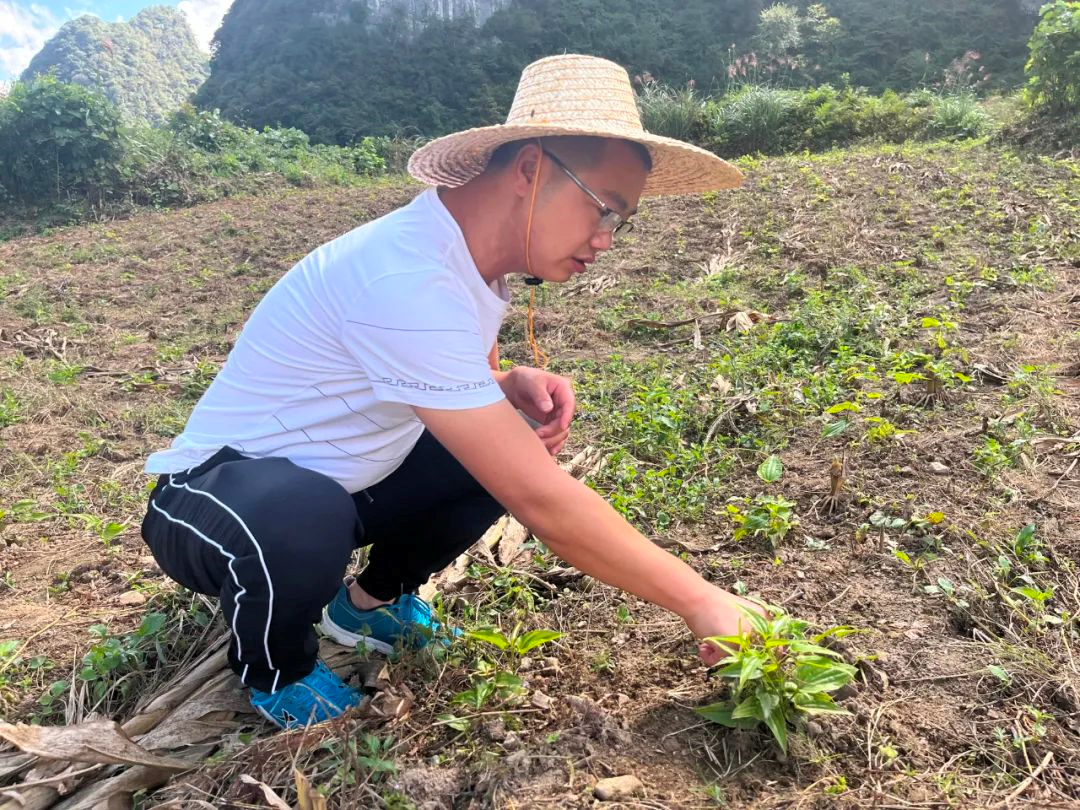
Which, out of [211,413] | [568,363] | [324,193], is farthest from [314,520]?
[324,193]

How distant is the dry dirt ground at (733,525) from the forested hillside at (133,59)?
108 ft

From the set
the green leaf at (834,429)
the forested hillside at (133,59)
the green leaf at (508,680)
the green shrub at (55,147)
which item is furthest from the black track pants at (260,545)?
the forested hillside at (133,59)

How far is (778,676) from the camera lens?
144 centimetres

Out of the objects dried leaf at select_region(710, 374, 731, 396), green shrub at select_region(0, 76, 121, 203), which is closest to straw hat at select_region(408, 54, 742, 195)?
dried leaf at select_region(710, 374, 731, 396)

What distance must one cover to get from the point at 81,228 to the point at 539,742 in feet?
31.6

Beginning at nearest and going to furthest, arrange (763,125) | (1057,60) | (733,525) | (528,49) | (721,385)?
(733,525) < (721,385) < (1057,60) < (763,125) < (528,49)

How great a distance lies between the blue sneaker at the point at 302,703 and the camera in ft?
5.47

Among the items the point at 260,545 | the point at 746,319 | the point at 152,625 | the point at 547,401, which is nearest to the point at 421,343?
the point at 260,545

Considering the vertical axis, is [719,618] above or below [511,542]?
above

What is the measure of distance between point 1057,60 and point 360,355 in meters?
8.62

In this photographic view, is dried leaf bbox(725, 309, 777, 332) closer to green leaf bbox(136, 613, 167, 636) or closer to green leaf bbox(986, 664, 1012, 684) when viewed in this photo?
green leaf bbox(986, 664, 1012, 684)

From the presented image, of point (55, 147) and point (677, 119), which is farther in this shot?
point (677, 119)

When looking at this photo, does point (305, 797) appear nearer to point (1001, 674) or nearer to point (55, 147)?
point (1001, 674)

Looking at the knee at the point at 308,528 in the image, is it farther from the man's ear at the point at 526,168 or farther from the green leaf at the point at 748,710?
the green leaf at the point at 748,710
